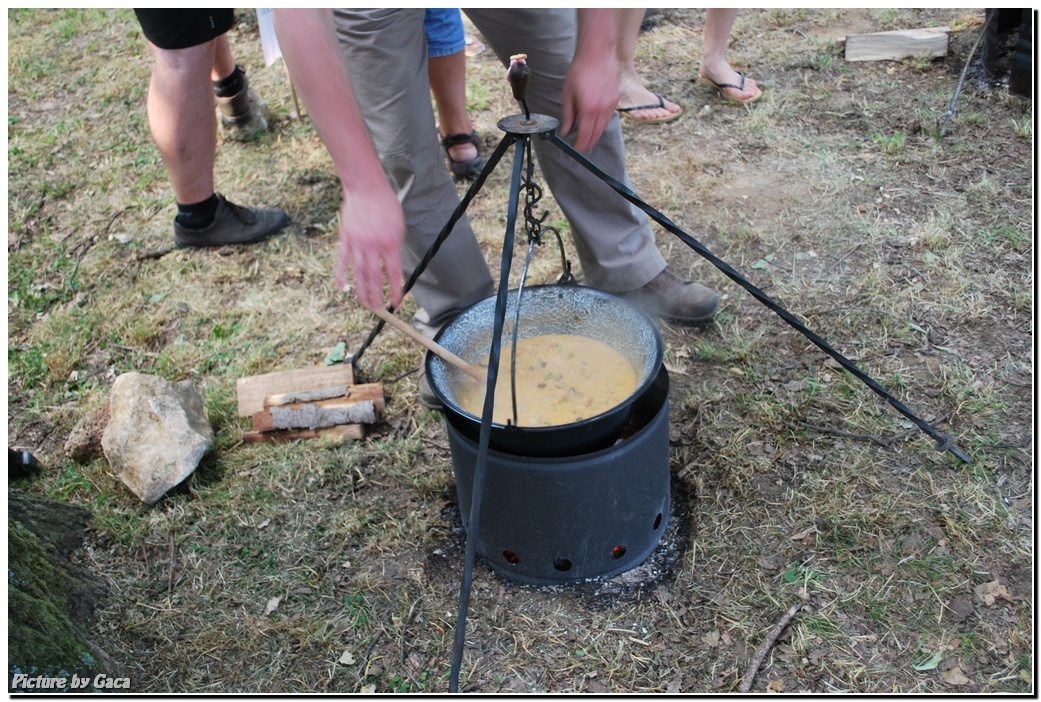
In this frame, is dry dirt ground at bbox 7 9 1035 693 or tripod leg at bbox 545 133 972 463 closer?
tripod leg at bbox 545 133 972 463

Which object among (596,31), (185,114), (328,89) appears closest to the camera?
(328,89)

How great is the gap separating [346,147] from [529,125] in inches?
19.0

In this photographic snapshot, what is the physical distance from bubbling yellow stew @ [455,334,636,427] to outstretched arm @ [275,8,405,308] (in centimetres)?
63

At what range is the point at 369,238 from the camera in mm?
1678

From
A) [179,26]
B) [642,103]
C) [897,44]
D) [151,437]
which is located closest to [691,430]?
[151,437]

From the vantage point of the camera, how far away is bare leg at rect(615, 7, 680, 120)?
4555 mm

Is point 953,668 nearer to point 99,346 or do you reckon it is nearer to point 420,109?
point 420,109

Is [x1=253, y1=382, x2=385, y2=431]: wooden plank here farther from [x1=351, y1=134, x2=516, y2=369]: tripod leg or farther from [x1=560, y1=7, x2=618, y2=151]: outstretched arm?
[x1=560, y1=7, x2=618, y2=151]: outstretched arm

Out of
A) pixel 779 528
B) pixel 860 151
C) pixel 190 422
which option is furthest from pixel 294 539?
pixel 860 151

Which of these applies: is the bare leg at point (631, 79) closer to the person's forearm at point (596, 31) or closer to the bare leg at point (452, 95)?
the bare leg at point (452, 95)

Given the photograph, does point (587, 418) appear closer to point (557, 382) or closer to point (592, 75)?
point (557, 382)

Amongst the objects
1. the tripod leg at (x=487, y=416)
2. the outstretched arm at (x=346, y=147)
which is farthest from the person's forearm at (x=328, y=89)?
the tripod leg at (x=487, y=416)

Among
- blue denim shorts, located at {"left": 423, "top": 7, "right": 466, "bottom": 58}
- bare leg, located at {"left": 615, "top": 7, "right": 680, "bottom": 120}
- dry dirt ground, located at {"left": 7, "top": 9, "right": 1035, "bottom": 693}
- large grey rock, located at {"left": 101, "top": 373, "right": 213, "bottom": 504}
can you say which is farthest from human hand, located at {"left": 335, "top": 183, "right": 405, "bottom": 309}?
bare leg, located at {"left": 615, "top": 7, "right": 680, "bottom": 120}

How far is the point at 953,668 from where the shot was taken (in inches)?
82.7
